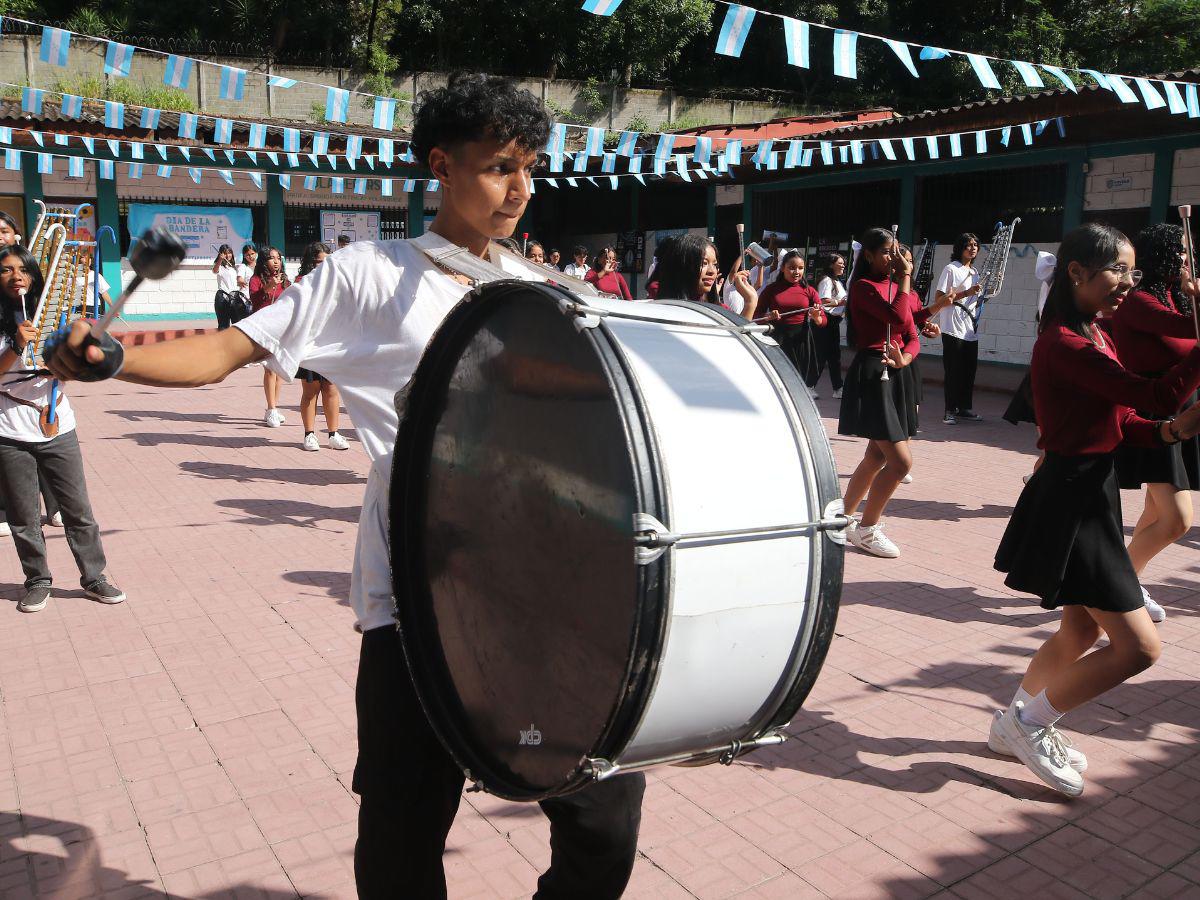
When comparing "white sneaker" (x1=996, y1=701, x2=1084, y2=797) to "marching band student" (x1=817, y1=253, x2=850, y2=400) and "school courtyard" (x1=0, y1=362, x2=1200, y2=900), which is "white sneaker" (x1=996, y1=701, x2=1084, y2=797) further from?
"marching band student" (x1=817, y1=253, x2=850, y2=400)

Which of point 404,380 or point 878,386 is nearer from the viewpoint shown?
point 404,380

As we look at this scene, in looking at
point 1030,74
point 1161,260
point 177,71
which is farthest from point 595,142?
point 1161,260

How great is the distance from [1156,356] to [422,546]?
3677 millimetres

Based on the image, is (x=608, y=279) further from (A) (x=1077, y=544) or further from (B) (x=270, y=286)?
(A) (x=1077, y=544)

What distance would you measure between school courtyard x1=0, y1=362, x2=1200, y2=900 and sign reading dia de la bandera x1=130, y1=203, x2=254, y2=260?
13.2m

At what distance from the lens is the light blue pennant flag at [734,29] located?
5.50 m

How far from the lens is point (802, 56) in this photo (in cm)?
549

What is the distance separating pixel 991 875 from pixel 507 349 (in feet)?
6.74

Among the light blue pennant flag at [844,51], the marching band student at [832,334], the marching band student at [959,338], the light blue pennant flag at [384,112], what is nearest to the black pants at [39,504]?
the light blue pennant flag at [384,112]

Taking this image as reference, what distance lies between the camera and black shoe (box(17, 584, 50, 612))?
16.2 ft

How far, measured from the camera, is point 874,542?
19.6 feet

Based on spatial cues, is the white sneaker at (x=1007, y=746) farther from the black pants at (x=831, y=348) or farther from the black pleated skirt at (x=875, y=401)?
the black pants at (x=831, y=348)

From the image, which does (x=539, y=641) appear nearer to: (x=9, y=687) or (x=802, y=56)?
(x=9, y=687)

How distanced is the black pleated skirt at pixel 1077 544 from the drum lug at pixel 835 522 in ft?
5.67
